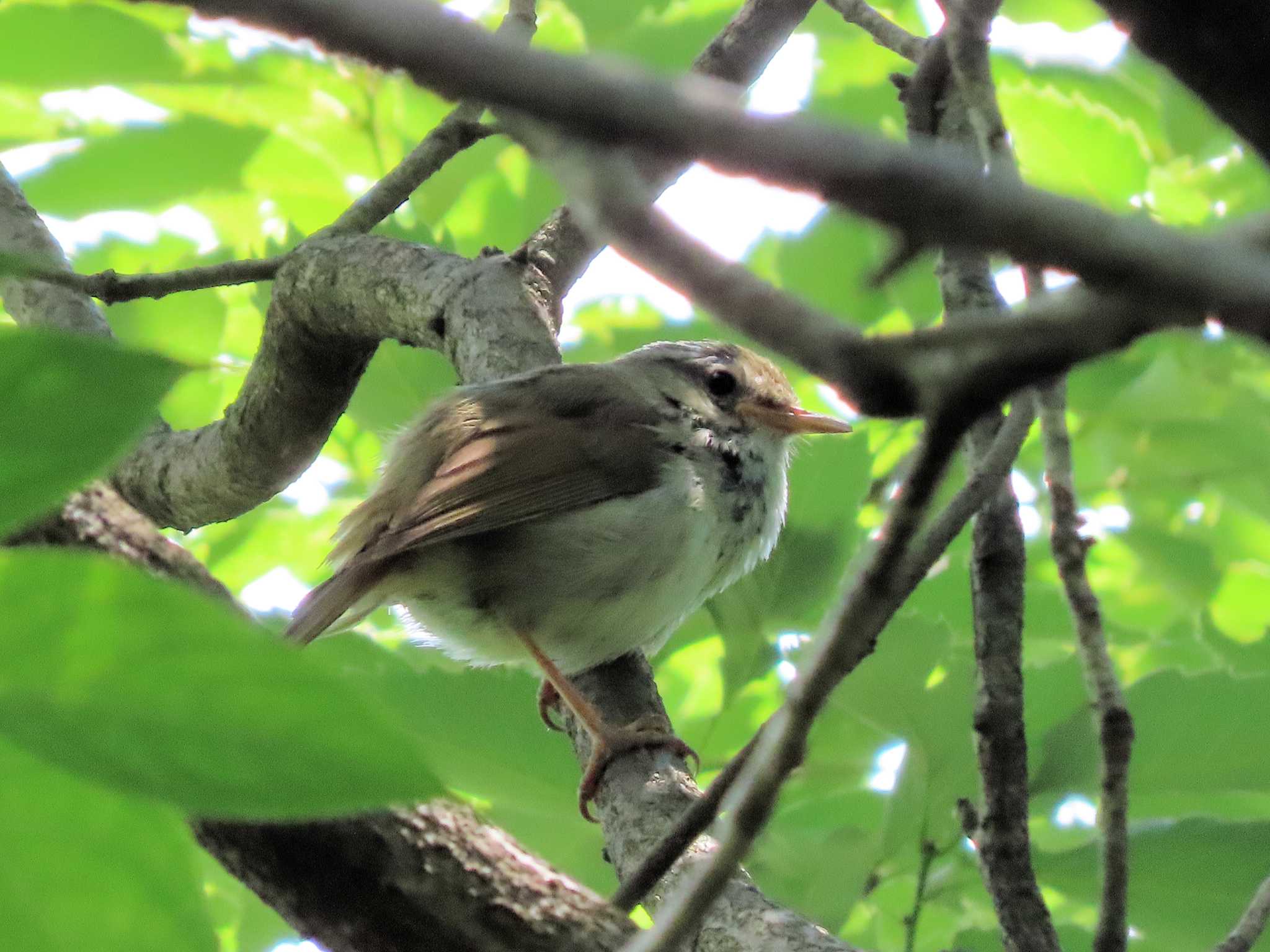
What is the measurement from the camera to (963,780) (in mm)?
2775

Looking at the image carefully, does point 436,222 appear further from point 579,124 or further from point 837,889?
point 579,124

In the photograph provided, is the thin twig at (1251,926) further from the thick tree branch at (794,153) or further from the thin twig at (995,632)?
the thick tree branch at (794,153)

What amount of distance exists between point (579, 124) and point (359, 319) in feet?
10.2

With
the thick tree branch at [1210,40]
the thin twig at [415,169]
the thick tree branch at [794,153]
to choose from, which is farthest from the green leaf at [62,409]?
the thin twig at [415,169]

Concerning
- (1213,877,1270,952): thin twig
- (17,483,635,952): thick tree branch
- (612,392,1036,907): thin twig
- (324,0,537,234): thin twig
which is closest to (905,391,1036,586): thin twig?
(612,392,1036,907): thin twig

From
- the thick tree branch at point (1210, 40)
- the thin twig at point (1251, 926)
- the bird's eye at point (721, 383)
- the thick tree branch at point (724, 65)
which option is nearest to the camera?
the thick tree branch at point (1210, 40)

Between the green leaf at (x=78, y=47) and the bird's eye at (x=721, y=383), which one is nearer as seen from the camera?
the green leaf at (x=78, y=47)

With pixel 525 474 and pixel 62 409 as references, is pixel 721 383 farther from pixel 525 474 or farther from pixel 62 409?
pixel 62 409

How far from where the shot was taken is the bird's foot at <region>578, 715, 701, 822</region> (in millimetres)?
2662

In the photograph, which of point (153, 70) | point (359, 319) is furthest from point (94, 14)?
point (359, 319)

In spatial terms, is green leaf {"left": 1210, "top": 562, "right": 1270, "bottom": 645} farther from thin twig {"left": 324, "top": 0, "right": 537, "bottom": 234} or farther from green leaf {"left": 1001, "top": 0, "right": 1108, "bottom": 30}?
thin twig {"left": 324, "top": 0, "right": 537, "bottom": 234}

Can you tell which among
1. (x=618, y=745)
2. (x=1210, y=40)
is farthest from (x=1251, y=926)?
(x=1210, y=40)

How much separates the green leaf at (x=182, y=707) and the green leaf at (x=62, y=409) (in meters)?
0.04

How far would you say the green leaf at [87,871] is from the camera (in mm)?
669
